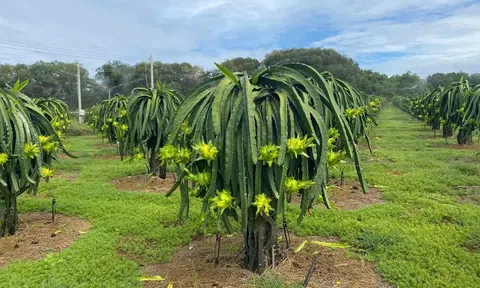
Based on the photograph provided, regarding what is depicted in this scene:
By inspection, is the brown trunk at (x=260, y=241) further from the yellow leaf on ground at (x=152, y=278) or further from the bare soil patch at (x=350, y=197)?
the bare soil patch at (x=350, y=197)

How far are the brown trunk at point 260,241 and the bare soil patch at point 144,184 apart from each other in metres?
3.82

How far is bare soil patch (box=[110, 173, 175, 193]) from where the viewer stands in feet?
23.5

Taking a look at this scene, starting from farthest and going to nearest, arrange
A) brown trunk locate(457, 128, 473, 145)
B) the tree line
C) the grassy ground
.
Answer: the tree line → brown trunk locate(457, 128, 473, 145) → the grassy ground

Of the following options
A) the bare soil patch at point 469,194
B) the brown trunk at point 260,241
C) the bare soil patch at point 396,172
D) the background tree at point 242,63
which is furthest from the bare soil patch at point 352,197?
the background tree at point 242,63

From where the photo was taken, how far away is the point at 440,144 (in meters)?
12.7

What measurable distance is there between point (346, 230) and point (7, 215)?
380 cm

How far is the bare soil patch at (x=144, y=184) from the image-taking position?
7.16 meters

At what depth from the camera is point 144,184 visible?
7.48m

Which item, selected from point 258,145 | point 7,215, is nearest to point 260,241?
point 258,145

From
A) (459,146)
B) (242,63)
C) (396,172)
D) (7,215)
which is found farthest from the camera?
(242,63)

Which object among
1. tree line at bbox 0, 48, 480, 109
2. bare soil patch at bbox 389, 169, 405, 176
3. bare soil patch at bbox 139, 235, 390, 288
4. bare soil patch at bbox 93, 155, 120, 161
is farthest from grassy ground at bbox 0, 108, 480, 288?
tree line at bbox 0, 48, 480, 109

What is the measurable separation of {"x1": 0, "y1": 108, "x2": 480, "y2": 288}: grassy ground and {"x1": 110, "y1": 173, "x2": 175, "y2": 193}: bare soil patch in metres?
0.26

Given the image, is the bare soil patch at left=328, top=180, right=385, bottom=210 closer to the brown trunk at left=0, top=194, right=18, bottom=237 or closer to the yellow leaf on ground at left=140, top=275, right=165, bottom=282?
the yellow leaf on ground at left=140, top=275, right=165, bottom=282

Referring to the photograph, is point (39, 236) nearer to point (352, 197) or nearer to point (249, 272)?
point (249, 272)
